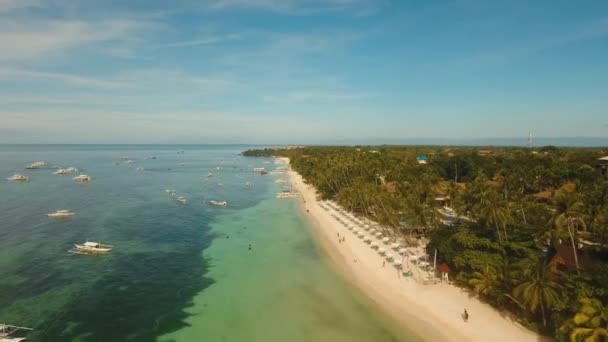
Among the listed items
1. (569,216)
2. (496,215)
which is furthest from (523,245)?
(569,216)

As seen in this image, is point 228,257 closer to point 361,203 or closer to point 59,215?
point 361,203

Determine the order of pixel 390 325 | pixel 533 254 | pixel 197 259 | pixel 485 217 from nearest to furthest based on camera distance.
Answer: pixel 390 325, pixel 533 254, pixel 485 217, pixel 197 259

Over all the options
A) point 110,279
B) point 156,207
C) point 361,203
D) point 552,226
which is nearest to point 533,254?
point 552,226

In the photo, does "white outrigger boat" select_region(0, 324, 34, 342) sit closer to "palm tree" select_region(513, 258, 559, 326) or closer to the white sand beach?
the white sand beach

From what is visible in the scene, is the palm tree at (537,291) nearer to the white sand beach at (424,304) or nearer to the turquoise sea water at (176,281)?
the white sand beach at (424,304)

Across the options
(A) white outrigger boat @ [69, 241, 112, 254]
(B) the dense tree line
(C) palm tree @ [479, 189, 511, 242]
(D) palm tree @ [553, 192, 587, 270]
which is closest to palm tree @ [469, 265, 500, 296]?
(B) the dense tree line

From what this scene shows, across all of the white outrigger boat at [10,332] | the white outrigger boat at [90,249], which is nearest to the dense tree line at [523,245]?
the white outrigger boat at [10,332]

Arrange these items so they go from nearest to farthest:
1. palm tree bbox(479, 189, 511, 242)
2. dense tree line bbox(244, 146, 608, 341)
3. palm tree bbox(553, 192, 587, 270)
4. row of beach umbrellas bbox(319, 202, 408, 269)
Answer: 1. dense tree line bbox(244, 146, 608, 341)
2. palm tree bbox(553, 192, 587, 270)
3. palm tree bbox(479, 189, 511, 242)
4. row of beach umbrellas bbox(319, 202, 408, 269)

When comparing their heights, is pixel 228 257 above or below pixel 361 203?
below
